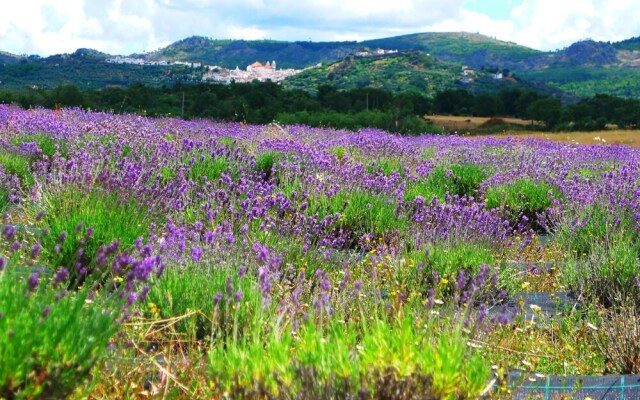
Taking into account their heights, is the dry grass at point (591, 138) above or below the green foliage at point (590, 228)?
below

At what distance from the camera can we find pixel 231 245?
3.88 metres

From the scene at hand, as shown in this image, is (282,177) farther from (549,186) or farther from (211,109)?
(211,109)

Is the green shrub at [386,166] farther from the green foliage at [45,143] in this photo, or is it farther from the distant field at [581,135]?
the distant field at [581,135]

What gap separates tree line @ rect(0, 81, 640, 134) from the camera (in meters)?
28.2

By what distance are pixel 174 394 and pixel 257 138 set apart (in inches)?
360

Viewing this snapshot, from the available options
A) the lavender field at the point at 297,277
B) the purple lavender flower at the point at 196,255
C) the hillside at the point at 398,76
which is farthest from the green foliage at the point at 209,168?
the hillside at the point at 398,76

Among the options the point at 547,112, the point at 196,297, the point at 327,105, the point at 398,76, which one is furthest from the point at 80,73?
the point at 196,297

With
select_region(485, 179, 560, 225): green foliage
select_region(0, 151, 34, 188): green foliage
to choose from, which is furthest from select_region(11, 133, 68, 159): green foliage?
select_region(485, 179, 560, 225): green foliage

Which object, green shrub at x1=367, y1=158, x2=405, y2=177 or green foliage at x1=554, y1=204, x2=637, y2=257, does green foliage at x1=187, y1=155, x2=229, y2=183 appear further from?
green foliage at x1=554, y1=204, x2=637, y2=257

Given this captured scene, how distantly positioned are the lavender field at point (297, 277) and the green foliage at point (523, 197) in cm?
4

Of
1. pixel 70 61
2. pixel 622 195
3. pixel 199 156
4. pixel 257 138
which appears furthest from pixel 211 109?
pixel 70 61

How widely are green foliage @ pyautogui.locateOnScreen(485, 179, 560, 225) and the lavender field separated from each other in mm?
43

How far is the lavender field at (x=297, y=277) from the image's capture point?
225 cm

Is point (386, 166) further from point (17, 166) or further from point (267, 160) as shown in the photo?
point (17, 166)
